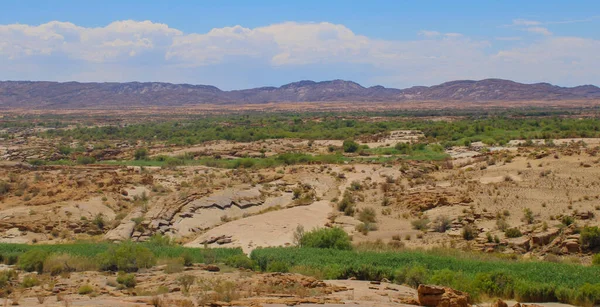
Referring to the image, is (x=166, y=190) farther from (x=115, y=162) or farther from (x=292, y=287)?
(x=292, y=287)

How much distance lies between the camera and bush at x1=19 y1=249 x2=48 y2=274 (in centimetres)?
1995

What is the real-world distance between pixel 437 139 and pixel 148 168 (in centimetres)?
3164

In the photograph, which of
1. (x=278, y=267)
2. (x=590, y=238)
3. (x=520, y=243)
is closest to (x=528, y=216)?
(x=520, y=243)

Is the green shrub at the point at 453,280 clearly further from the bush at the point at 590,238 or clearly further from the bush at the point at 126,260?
the bush at the point at 126,260

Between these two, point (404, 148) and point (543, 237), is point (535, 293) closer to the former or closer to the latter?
point (543, 237)

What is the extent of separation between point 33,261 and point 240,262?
21.7ft

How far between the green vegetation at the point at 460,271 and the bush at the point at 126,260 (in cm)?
371

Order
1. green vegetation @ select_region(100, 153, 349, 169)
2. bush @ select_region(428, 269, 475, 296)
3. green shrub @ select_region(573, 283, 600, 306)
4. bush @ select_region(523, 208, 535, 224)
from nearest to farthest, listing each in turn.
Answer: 1. green shrub @ select_region(573, 283, 600, 306)
2. bush @ select_region(428, 269, 475, 296)
3. bush @ select_region(523, 208, 535, 224)
4. green vegetation @ select_region(100, 153, 349, 169)

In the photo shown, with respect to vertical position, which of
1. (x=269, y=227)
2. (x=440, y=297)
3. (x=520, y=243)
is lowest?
(x=269, y=227)

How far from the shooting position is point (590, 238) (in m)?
23.0

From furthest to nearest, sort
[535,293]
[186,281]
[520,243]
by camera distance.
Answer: [520,243]
[186,281]
[535,293]

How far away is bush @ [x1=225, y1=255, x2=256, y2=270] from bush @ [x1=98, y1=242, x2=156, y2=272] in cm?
251

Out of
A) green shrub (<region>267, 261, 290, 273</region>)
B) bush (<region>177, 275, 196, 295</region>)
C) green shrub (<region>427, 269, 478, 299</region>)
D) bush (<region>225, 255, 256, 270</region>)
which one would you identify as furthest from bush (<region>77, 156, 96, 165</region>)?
green shrub (<region>427, 269, 478, 299</region>)

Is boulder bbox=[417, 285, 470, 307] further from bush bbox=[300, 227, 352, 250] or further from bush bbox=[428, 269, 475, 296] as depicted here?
bush bbox=[300, 227, 352, 250]
